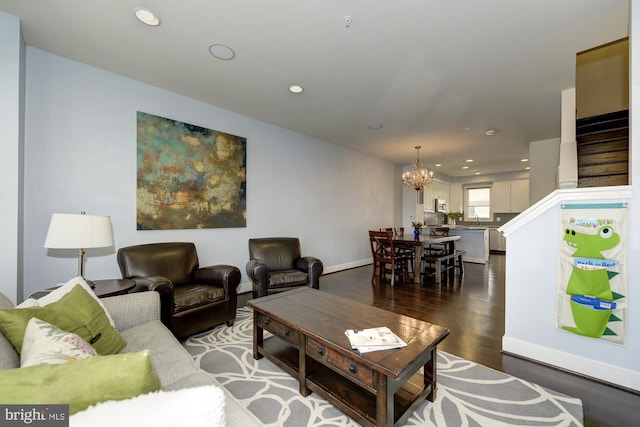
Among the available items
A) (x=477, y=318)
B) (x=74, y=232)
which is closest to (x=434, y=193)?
(x=477, y=318)

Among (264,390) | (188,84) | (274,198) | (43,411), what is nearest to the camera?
(43,411)

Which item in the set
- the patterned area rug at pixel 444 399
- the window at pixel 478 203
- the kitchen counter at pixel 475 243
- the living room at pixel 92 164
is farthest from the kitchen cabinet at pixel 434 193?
the patterned area rug at pixel 444 399

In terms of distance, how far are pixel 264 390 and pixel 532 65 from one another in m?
3.91

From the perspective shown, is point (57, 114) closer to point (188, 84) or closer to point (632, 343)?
point (188, 84)

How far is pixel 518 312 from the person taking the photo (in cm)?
226

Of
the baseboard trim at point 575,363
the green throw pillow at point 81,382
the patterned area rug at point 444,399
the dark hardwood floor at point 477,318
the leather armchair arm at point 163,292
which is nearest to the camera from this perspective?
the green throw pillow at point 81,382

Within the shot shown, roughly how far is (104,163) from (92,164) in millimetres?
101

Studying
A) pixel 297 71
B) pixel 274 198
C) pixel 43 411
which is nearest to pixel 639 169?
pixel 297 71

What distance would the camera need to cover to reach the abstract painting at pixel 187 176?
305cm

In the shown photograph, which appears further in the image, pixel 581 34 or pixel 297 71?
pixel 297 71

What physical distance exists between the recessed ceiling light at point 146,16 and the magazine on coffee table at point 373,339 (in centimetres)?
280

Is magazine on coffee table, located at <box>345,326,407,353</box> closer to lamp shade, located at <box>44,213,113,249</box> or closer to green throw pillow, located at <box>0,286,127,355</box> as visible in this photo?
green throw pillow, located at <box>0,286,127,355</box>

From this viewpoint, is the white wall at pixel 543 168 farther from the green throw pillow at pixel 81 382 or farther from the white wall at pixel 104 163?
the green throw pillow at pixel 81 382

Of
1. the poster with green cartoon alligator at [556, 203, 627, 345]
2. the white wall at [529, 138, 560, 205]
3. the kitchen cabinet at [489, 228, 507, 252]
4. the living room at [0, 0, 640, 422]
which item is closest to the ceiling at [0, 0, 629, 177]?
the living room at [0, 0, 640, 422]
